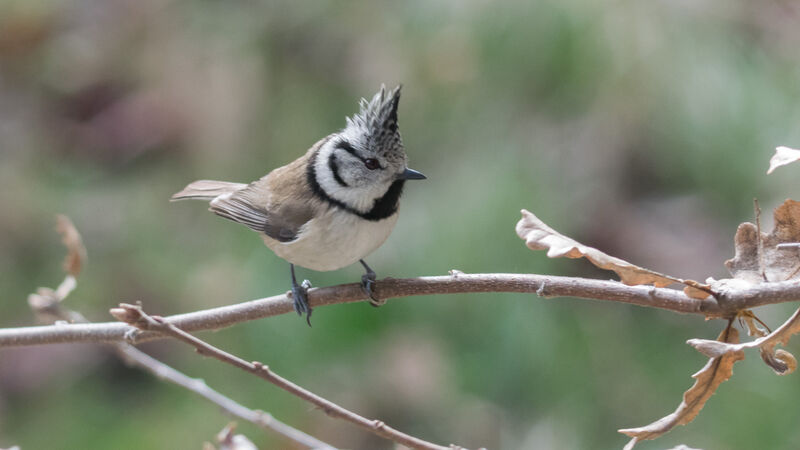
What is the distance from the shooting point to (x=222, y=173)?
9.41ft

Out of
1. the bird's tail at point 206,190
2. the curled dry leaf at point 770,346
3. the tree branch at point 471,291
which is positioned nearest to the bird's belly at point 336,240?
the tree branch at point 471,291

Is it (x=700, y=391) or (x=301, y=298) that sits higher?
(x=301, y=298)

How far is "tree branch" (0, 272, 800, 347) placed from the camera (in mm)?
997

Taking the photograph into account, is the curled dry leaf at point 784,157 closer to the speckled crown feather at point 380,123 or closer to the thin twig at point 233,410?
the thin twig at point 233,410

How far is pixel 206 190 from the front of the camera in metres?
2.47

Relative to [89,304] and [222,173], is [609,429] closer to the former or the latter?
[222,173]

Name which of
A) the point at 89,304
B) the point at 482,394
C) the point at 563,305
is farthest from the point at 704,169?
the point at 89,304

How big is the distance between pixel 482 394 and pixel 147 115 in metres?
2.15

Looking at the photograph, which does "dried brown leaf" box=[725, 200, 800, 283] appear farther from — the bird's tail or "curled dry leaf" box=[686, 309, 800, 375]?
the bird's tail

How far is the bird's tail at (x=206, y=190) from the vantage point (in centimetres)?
243

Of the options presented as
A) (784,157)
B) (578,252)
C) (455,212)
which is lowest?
(578,252)

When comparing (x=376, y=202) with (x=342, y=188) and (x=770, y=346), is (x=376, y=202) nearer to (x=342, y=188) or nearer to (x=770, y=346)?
(x=342, y=188)

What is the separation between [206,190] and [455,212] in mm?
771

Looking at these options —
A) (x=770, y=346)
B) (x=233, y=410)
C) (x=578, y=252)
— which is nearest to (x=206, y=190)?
(x=233, y=410)
